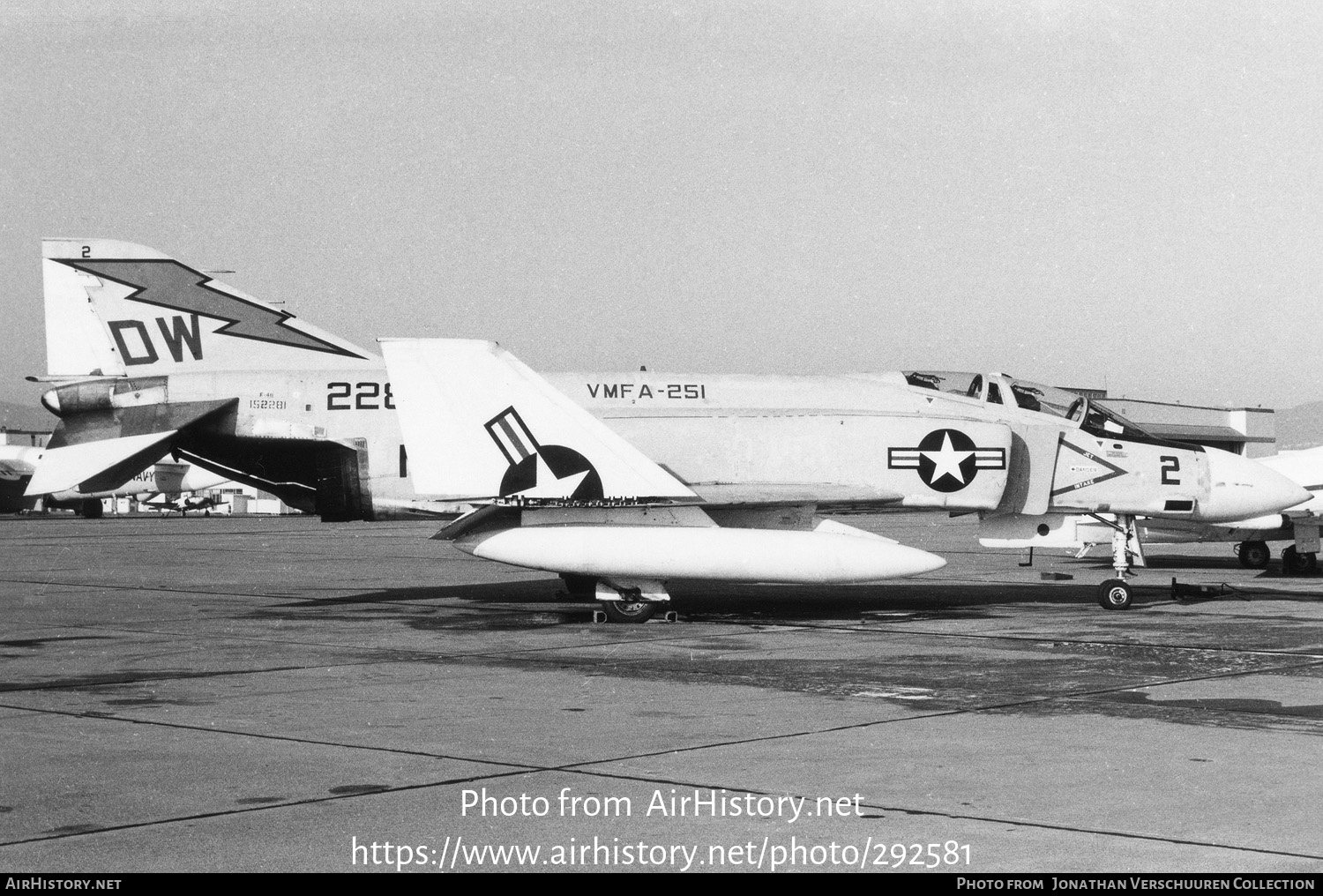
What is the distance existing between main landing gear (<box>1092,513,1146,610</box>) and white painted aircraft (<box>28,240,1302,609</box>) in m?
0.04

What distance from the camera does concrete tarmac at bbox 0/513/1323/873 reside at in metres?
5.64

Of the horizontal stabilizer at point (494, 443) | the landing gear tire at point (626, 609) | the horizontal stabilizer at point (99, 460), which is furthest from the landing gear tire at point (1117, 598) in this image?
the horizontal stabilizer at point (99, 460)

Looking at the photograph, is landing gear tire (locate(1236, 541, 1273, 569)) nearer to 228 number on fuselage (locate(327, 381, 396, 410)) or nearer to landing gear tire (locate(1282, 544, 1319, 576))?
landing gear tire (locate(1282, 544, 1319, 576))

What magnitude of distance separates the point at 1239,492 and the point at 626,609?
796 cm

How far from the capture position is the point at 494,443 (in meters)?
15.3

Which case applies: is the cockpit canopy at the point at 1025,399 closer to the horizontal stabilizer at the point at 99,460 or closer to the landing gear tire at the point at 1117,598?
the landing gear tire at the point at 1117,598

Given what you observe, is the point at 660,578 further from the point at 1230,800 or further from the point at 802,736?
the point at 1230,800

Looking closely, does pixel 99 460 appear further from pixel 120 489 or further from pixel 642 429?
pixel 120 489

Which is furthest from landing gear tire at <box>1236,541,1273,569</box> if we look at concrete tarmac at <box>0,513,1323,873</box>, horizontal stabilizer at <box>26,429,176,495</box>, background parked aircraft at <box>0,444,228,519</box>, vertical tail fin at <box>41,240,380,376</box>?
background parked aircraft at <box>0,444,228,519</box>

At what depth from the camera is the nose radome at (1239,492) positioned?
17266 millimetres

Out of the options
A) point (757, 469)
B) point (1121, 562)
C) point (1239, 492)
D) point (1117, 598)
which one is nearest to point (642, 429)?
point (757, 469)

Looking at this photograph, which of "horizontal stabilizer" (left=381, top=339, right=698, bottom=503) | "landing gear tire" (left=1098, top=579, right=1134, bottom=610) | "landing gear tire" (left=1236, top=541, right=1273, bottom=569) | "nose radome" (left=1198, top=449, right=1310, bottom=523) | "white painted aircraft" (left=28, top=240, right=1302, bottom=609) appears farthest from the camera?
"landing gear tire" (left=1236, top=541, right=1273, bottom=569)

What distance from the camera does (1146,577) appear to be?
943 inches

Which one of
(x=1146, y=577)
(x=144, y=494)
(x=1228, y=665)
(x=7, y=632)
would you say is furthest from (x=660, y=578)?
(x=144, y=494)
